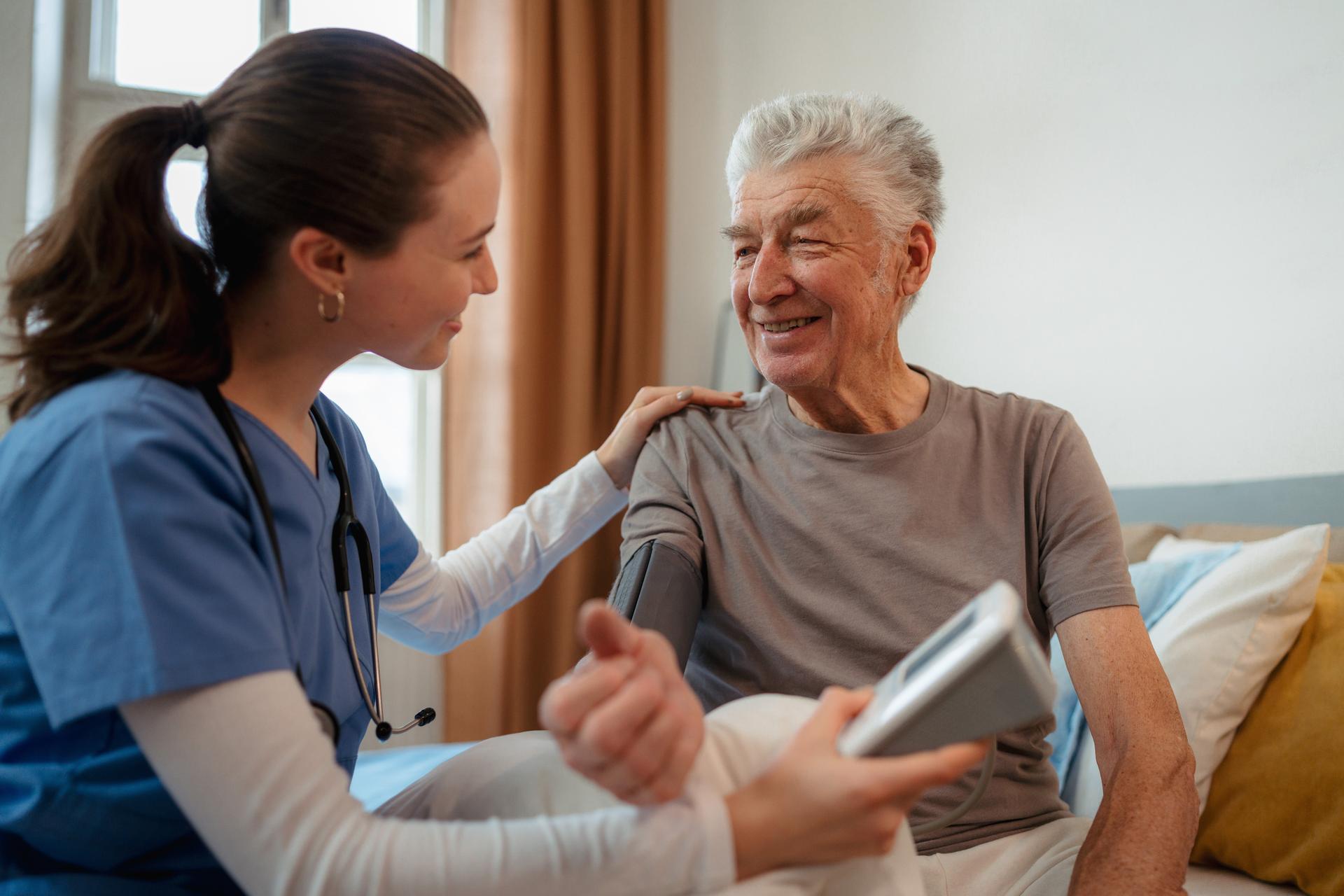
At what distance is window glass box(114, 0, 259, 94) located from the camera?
2.97m

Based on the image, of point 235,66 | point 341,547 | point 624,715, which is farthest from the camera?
point 235,66

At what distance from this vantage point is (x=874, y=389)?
145 cm

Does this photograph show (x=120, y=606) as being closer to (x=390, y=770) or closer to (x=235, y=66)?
(x=390, y=770)

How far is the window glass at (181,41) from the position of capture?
117 inches

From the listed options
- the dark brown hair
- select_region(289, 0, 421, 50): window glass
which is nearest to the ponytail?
the dark brown hair

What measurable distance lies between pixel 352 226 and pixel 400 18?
9.08ft

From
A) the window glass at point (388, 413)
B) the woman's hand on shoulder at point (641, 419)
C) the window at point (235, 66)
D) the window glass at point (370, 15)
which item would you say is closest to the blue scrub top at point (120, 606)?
the woman's hand on shoulder at point (641, 419)

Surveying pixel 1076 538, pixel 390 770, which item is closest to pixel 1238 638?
pixel 1076 538

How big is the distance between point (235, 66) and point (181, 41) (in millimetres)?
656

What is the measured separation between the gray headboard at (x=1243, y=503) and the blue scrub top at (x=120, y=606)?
1.63 m

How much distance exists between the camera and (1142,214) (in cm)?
215

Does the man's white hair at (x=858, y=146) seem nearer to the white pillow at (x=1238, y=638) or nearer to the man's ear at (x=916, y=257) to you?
the man's ear at (x=916, y=257)

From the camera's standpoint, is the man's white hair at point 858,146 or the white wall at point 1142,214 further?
the white wall at point 1142,214

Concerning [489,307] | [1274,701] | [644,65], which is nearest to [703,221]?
[644,65]
